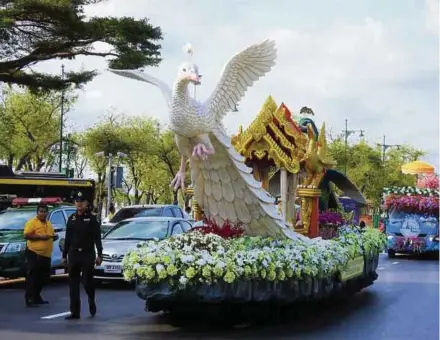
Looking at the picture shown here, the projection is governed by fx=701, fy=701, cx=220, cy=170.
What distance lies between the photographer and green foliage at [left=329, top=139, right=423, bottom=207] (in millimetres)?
63531

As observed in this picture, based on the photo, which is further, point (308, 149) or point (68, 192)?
point (68, 192)

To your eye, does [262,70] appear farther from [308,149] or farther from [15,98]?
[15,98]

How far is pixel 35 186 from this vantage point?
2391 cm

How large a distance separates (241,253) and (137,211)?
1313 centimetres

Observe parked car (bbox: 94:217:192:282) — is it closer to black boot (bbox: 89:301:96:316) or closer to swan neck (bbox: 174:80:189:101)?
black boot (bbox: 89:301:96:316)

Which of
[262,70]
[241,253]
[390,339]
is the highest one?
[262,70]

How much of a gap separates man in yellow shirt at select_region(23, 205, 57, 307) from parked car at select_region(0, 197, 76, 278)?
201 centimetres

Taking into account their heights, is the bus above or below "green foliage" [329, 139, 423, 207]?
below

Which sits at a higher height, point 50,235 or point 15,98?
point 15,98

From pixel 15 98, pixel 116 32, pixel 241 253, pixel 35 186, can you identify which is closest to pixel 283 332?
pixel 241 253

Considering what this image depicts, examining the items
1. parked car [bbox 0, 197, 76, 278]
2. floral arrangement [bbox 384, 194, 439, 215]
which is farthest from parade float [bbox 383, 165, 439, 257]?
parked car [bbox 0, 197, 76, 278]

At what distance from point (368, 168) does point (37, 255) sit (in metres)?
54.8

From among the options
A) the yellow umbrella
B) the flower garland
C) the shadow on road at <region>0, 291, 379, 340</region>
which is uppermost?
the yellow umbrella

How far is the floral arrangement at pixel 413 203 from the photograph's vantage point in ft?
76.9
